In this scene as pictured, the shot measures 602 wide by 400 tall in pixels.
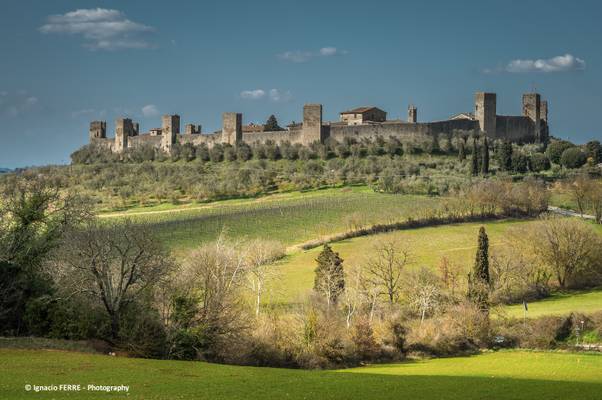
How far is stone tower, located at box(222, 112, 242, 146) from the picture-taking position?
9719cm

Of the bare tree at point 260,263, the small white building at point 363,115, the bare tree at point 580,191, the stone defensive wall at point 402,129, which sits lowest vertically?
the bare tree at point 260,263

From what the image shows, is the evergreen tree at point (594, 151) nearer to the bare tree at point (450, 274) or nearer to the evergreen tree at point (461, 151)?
the evergreen tree at point (461, 151)

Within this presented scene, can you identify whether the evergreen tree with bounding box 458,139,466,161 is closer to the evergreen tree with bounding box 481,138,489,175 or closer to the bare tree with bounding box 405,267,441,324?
the evergreen tree with bounding box 481,138,489,175

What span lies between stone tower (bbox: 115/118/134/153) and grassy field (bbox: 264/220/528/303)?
5364 cm

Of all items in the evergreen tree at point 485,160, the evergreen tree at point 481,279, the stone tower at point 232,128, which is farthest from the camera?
the stone tower at point 232,128

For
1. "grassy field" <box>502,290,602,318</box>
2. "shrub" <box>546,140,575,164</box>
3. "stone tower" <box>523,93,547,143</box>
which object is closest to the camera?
"grassy field" <box>502,290,602,318</box>

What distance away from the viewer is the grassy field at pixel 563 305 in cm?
4575

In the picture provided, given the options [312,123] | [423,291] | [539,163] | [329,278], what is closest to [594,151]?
[539,163]

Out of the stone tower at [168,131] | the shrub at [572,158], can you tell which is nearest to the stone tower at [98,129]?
the stone tower at [168,131]

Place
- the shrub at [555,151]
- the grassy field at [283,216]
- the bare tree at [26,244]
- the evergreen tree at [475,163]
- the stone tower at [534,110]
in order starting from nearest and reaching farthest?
the bare tree at [26,244], the grassy field at [283,216], the evergreen tree at [475,163], the shrub at [555,151], the stone tower at [534,110]

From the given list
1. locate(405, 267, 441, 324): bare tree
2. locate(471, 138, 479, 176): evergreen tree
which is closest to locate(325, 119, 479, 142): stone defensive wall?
locate(471, 138, 479, 176): evergreen tree

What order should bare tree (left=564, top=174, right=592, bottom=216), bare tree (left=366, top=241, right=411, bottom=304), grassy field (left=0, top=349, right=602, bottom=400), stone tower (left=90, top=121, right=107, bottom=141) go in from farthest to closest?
stone tower (left=90, top=121, right=107, bottom=141) < bare tree (left=564, top=174, right=592, bottom=216) < bare tree (left=366, top=241, right=411, bottom=304) < grassy field (left=0, top=349, right=602, bottom=400)

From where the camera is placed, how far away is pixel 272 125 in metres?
110

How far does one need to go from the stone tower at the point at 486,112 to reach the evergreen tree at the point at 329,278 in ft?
153
